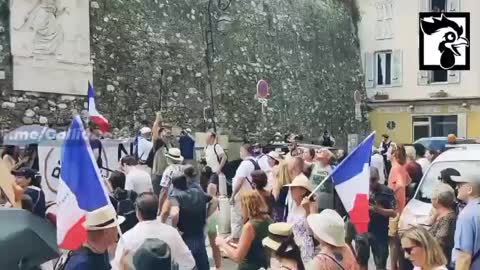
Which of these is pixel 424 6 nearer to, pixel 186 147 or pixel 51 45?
pixel 51 45

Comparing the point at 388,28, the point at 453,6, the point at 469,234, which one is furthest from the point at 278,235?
the point at 388,28

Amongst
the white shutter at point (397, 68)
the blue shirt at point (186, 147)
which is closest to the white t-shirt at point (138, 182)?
the blue shirt at point (186, 147)

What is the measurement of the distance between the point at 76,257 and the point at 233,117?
62.4ft

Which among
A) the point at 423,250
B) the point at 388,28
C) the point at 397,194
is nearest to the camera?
the point at 423,250

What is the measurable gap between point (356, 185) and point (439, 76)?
28.4 m

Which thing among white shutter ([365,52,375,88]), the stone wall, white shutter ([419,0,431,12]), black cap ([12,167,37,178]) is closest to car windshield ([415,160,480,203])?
black cap ([12,167,37,178])

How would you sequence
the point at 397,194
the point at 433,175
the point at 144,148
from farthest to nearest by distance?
the point at 144,148 < the point at 397,194 < the point at 433,175

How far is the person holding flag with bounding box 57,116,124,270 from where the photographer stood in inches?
202

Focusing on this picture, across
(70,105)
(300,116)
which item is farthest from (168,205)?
(300,116)

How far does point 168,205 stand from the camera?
8.05 metres

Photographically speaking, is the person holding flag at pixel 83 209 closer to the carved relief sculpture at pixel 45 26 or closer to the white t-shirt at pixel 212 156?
the white t-shirt at pixel 212 156

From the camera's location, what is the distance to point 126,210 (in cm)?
830

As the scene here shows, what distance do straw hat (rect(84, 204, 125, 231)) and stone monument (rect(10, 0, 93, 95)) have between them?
1168 cm

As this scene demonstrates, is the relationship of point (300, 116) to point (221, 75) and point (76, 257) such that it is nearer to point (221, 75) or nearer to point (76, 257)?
point (221, 75)
